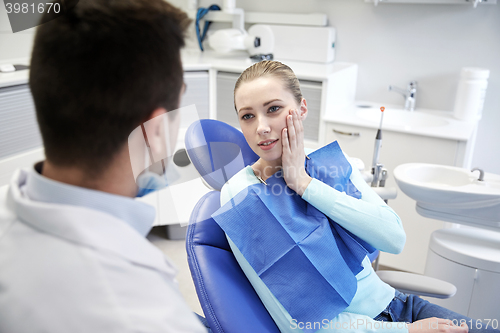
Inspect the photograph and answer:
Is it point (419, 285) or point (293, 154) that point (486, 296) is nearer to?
point (419, 285)

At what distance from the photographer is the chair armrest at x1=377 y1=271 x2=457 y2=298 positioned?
3.50ft

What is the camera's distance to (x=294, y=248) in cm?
89

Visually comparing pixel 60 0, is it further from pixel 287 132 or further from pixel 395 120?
pixel 395 120

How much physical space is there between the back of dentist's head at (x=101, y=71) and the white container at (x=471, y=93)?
2067mm

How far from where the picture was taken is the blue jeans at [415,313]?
102 cm

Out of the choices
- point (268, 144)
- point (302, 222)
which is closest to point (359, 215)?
point (302, 222)

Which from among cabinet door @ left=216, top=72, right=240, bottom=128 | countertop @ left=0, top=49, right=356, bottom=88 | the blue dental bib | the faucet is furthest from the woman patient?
the faucet

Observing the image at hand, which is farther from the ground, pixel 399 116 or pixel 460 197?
pixel 399 116

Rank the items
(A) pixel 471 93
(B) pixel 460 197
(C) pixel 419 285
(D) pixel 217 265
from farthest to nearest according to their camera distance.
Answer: (A) pixel 471 93, (B) pixel 460 197, (C) pixel 419 285, (D) pixel 217 265

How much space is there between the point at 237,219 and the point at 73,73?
0.58m

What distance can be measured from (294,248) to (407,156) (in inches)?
51.2

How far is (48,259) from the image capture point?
0.40 m

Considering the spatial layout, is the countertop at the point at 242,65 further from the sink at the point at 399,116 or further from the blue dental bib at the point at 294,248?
the blue dental bib at the point at 294,248

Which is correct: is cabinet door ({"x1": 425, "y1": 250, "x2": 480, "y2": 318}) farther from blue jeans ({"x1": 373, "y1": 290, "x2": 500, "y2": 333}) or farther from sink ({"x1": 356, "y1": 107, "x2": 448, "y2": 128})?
sink ({"x1": 356, "y1": 107, "x2": 448, "y2": 128})
